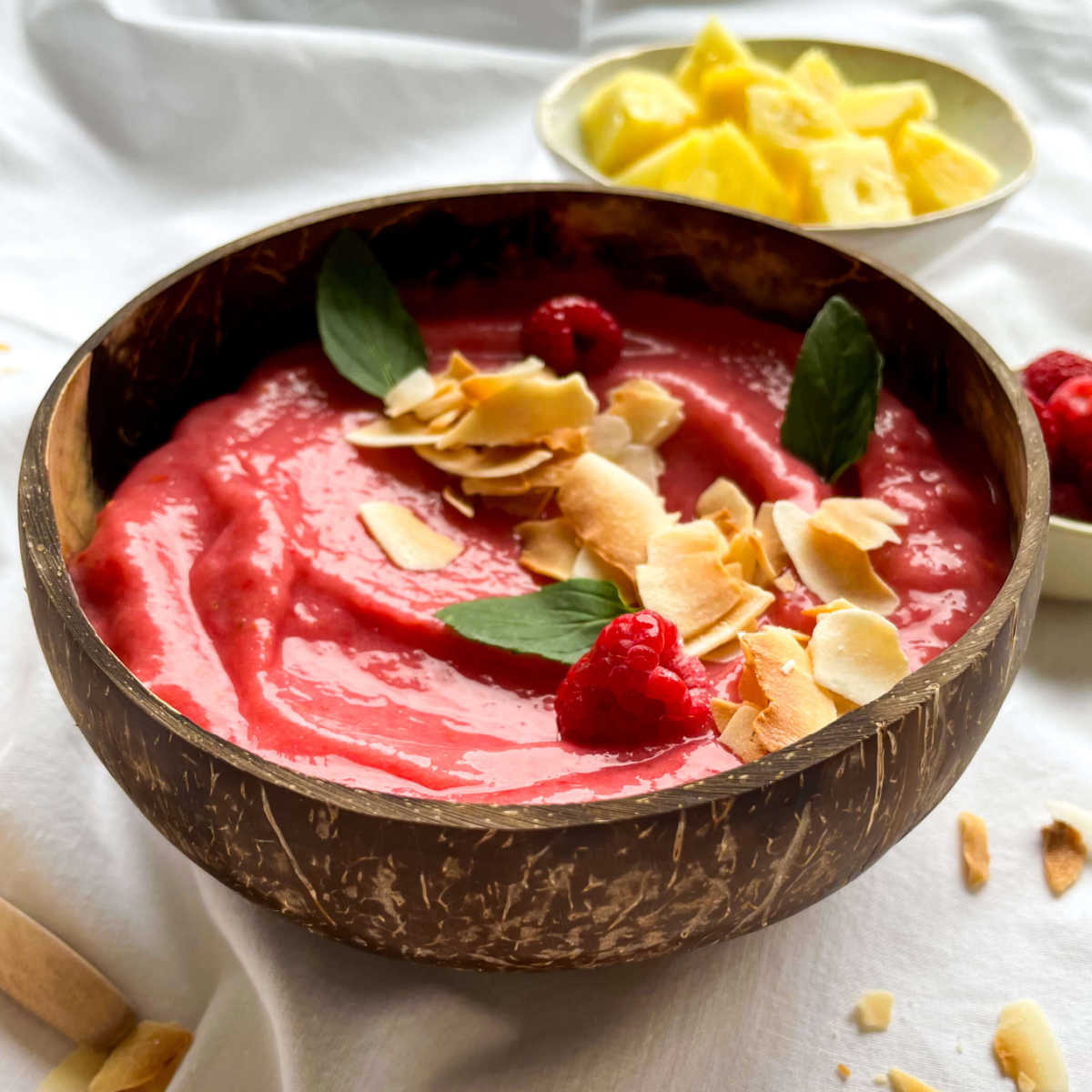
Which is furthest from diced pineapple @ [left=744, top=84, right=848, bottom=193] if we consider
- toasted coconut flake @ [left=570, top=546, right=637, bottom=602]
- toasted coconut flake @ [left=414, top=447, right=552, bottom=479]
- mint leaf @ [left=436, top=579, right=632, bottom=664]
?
mint leaf @ [left=436, top=579, right=632, bottom=664]

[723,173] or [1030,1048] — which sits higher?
[723,173]

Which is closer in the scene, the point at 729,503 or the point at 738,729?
the point at 738,729

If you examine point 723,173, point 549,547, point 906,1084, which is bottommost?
point 906,1084

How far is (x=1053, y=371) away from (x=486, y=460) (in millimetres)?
855

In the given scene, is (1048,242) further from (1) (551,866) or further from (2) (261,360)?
(1) (551,866)

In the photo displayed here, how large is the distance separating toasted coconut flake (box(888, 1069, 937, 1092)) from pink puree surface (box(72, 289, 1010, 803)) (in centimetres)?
36

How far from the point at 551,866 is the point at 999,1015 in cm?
59

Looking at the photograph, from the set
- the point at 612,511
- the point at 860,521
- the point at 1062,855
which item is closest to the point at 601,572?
the point at 612,511

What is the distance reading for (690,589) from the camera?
1464mm

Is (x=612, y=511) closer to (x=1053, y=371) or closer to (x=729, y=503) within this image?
(x=729, y=503)

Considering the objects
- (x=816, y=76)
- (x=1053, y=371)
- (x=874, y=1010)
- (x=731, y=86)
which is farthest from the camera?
(x=816, y=76)

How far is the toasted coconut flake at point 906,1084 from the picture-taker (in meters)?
1.31

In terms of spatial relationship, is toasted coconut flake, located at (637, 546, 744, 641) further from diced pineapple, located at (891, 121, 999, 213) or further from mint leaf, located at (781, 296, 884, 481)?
diced pineapple, located at (891, 121, 999, 213)

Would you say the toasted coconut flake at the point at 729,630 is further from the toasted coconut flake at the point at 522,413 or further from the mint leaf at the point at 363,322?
the mint leaf at the point at 363,322
